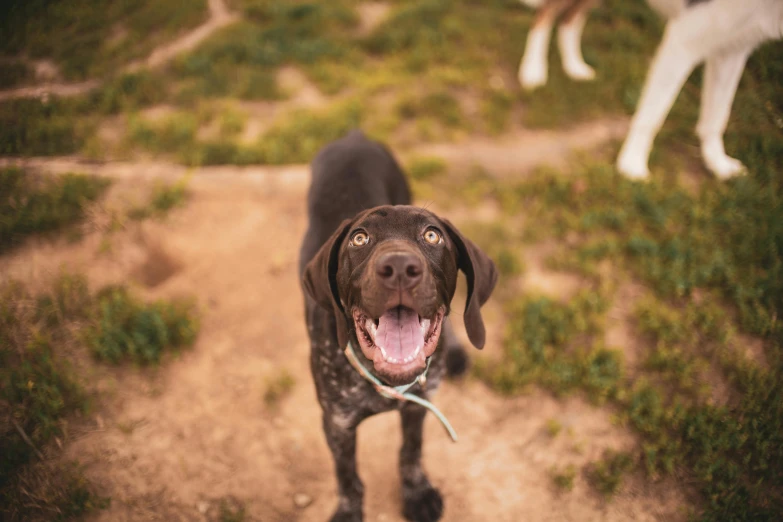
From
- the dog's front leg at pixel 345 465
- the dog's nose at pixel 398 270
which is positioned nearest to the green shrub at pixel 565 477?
the dog's front leg at pixel 345 465

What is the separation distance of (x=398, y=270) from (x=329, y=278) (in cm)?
65

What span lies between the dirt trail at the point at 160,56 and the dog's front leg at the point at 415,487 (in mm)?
4764

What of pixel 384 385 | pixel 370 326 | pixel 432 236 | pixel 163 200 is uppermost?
pixel 432 236

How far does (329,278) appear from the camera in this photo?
264cm

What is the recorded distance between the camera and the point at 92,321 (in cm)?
414

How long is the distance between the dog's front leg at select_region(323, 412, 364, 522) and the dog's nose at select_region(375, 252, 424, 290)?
46.3 inches

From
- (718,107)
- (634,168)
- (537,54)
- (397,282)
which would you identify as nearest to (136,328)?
(397,282)

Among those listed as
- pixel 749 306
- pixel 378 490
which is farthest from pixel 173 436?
pixel 749 306

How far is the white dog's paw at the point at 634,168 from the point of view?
5535 millimetres

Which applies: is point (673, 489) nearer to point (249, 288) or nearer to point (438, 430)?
point (438, 430)

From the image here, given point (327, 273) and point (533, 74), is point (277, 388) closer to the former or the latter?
point (327, 273)

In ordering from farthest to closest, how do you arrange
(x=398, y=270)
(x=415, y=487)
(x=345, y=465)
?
(x=415, y=487) < (x=345, y=465) < (x=398, y=270)

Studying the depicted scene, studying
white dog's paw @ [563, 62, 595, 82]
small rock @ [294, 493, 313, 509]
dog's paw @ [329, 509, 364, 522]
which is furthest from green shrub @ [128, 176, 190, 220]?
white dog's paw @ [563, 62, 595, 82]

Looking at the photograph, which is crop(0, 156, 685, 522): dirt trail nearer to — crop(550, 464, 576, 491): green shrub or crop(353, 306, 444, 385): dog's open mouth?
crop(550, 464, 576, 491): green shrub
